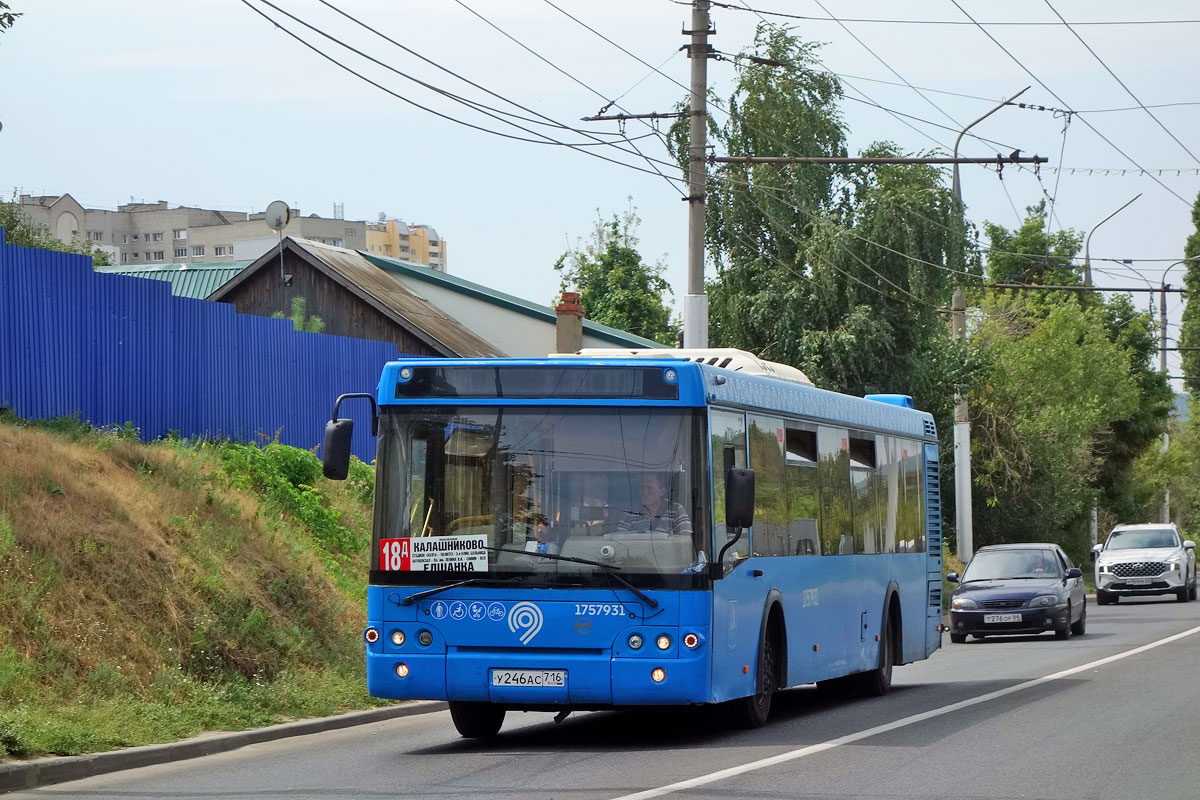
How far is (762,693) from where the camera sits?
531 inches

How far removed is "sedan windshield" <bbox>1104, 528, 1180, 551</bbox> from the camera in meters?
39.3

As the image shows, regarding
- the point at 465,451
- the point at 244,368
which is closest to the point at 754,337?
the point at 244,368

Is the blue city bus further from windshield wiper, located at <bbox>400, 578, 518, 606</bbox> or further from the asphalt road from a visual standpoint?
the asphalt road

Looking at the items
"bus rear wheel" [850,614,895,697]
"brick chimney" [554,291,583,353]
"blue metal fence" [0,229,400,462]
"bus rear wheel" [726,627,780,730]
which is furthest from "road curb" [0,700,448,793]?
"brick chimney" [554,291,583,353]

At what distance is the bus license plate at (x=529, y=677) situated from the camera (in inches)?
461

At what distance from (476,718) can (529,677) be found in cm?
163

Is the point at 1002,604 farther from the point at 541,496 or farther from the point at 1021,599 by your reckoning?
the point at 541,496

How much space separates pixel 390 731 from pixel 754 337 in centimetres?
2151

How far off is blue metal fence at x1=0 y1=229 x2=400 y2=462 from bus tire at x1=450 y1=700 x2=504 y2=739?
6748mm

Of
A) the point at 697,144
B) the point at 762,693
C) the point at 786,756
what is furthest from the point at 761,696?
the point at 697,144

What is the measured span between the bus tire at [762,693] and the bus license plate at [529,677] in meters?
1.91

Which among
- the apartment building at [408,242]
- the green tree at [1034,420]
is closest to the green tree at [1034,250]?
the green tree at [1034,420]

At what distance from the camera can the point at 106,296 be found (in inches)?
742

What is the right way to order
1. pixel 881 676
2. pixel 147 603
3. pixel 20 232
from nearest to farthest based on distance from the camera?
pixel 147 603 → pixel 881 676 → pixel 20 232
